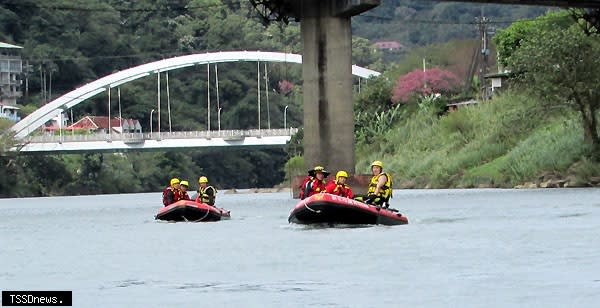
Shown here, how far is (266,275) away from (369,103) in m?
86.7

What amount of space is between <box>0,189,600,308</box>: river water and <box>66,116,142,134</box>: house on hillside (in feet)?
305

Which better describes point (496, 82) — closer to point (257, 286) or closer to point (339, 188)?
point (339, 188)

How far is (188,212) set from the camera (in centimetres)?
5231

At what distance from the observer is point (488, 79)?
385 feet

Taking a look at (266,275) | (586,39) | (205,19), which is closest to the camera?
(266,275)

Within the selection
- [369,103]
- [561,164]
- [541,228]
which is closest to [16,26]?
[369,103]

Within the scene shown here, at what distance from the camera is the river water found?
1094 inches

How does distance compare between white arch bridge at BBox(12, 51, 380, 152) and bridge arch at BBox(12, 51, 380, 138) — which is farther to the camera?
bridge arch at BBox(12, 51, 380, 138)

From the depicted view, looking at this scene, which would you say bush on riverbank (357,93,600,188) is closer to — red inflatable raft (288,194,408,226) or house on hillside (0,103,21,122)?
red inflatable raft (288,194,408,226)

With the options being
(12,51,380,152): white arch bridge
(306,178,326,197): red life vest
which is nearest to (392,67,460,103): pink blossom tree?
(12,51,380,152): white arch bridge

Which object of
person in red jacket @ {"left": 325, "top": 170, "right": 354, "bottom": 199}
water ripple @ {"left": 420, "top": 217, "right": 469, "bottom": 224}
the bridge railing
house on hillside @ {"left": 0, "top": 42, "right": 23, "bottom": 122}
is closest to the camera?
person in red jacket @ {"left": 325, "top": 170, "right": 354, "bottom": 199}

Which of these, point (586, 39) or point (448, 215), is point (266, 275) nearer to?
point (448, 215)

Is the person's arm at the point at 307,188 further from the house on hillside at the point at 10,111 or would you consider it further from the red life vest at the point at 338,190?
the house on hillside at the point at 10,111

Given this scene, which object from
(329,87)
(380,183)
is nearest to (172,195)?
(380,183)
